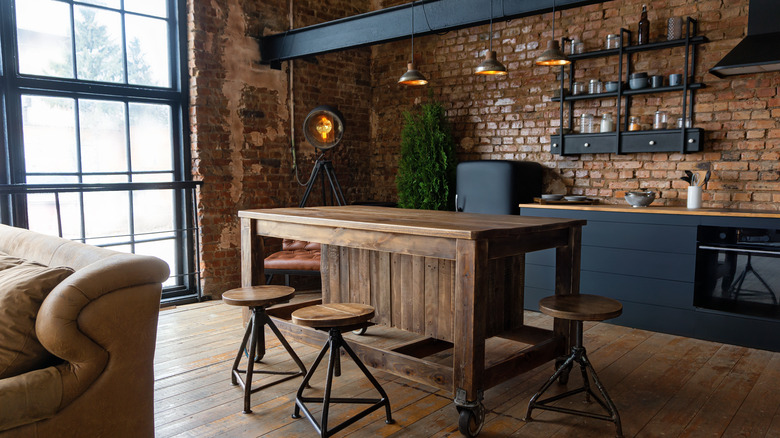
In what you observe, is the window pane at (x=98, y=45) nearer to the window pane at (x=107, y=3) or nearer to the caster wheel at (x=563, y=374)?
the window pane at (x=107, y=3)

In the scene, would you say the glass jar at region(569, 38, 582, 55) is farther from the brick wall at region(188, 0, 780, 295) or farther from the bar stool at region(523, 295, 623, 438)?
the bar stool at region(523, 295, 623, 438)

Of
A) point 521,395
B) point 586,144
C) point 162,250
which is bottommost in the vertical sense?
point 521,395

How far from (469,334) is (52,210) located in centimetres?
361

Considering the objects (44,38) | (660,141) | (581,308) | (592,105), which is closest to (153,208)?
(44,38)

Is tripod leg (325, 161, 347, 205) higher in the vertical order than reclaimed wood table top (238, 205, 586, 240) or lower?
higher

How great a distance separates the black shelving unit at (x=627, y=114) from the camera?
4.39m

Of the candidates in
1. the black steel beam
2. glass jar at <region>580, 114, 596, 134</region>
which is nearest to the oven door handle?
glass jar at <region>580, 114, 596, 134</region>

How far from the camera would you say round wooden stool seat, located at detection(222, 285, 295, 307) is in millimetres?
2844

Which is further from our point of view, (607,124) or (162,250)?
(162,250)

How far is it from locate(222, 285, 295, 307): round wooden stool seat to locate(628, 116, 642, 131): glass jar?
10.7ft

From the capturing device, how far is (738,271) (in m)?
3.94

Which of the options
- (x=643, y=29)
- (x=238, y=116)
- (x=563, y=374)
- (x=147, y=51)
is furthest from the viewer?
(x=238, y=116)

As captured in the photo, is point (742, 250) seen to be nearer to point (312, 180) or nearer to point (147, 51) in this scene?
point (312, 180)

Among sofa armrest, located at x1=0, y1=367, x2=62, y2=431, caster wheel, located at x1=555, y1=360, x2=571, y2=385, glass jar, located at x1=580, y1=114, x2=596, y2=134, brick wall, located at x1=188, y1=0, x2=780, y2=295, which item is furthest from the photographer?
glass jar, located at x1=580, y1=114, x2=596, y2=134
